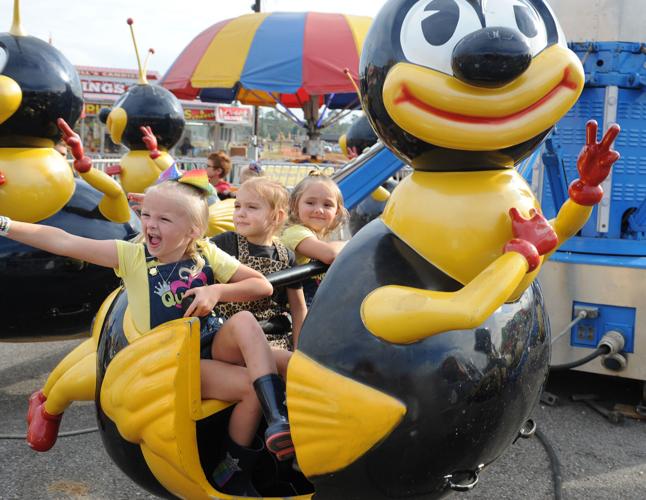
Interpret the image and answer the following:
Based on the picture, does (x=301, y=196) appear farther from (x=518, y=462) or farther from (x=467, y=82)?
(x=518, y=462)

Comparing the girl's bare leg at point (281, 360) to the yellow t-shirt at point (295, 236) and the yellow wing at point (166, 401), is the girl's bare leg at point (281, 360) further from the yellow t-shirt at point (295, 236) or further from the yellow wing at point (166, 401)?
the yellow t-shirt at point (295, 236)

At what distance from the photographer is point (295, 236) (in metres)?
2.81

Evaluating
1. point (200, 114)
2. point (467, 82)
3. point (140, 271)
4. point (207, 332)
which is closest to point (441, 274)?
point (467, 82)

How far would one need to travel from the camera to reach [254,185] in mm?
2689

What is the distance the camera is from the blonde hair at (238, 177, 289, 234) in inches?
106

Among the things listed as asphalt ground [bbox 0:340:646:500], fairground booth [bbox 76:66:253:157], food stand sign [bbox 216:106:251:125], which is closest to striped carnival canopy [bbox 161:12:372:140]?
asphalt ground [bbox 0:340:646:500]

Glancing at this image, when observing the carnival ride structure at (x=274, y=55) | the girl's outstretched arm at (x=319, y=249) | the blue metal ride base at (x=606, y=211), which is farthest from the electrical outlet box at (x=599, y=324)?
the carnival ride structure at (x=274, y=55)

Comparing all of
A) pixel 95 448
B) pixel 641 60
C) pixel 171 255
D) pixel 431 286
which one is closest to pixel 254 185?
pixel 171 255

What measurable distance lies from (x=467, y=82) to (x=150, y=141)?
→ 12.0 feet

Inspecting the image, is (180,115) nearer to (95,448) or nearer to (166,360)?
(95,448)

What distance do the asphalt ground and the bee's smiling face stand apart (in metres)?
1.74

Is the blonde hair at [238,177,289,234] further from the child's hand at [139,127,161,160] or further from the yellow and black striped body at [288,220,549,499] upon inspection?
the child's hand at [139,127,161,160]

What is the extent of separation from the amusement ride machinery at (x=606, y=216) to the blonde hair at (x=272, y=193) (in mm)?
1766

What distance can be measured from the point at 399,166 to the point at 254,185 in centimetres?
178
